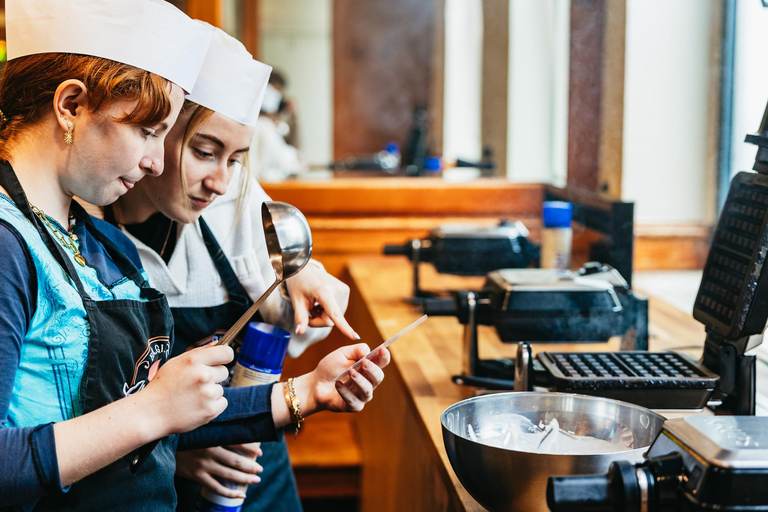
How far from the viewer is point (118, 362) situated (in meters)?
0.89

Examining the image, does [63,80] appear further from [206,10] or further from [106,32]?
[206,10]

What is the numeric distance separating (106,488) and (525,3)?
3.35 m

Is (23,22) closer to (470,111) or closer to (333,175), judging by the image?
(333,175)

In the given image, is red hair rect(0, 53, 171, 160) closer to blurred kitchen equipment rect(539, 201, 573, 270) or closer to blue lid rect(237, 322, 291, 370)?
blue lid rect(237, 322, 291, 370)

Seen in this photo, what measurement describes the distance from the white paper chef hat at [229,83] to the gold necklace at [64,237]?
0.27 meters

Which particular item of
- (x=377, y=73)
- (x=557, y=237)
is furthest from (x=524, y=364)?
(x=377, y=73)

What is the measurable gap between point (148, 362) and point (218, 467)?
28cm

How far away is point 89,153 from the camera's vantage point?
2.78 feet

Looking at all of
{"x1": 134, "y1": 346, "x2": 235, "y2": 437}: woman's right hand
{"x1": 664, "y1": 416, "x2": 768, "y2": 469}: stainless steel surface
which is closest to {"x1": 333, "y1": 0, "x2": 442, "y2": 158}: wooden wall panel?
{"x1": 134, "y1": 346, "x2": 235, "y2": 437}: woman's right hand

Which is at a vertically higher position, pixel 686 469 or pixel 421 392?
pixel 686 469

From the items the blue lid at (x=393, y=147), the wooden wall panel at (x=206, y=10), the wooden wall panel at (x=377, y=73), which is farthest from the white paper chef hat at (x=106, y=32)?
the wooden wall panel at (x=377, y=73)

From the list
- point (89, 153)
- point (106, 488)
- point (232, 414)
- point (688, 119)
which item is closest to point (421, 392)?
point (232, 414)

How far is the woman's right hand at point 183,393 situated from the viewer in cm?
79

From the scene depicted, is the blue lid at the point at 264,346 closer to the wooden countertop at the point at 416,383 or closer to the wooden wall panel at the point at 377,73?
the wooden countertop at the point at 416,383
